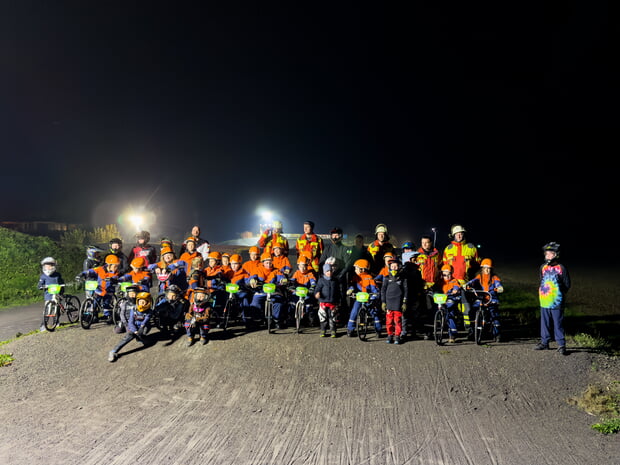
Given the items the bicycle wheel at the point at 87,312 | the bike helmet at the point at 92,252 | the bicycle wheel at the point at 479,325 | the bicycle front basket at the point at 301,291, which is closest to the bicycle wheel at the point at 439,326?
the bicycle wheel at the point at 479,325

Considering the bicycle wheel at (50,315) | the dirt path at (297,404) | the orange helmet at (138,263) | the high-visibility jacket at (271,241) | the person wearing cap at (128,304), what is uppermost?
the high-visibility jacket at (271,241)

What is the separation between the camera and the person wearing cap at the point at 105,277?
11.3 meters

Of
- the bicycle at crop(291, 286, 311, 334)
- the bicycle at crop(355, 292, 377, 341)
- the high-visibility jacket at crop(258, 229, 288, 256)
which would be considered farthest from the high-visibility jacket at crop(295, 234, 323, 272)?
the bicycle at crop(355, 292, 377, 341)

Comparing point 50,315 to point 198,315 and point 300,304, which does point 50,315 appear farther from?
point 300,304

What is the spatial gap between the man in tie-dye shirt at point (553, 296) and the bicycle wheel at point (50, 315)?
1277 cm

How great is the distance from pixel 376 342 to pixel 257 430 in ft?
14.0

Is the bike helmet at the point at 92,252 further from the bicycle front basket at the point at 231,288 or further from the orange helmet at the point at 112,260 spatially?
the bicycle front basket at the point at 231,288

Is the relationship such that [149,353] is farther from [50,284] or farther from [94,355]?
[50,284]

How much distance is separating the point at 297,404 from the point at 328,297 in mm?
3392

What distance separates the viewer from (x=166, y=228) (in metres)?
43.2

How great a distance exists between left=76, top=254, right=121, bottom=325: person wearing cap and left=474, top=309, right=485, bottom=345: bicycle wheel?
31.6 ft

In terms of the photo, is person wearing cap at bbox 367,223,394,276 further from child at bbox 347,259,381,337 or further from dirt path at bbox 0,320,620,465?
dirt path at bbox 0,320,620,465

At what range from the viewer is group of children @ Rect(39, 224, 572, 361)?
9555 millimetres

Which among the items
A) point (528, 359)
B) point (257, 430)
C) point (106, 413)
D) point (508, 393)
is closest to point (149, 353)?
point (106, 413)
